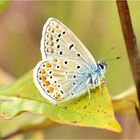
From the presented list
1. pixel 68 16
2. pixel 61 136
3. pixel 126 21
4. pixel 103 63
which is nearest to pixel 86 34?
pixel 68 16

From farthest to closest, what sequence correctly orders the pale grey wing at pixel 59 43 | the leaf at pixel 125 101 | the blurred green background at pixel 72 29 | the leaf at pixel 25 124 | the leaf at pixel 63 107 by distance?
1. the blurred green background at pixel 72 29
2. the leaf at pixel 25 124
3. the leaf at pixel 125 101
4. the pale grey wing at pixel 59 43
5. the leaf at pixel 63 107

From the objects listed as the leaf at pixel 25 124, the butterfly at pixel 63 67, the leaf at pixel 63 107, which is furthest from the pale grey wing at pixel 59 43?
the leaf at pixel 25 124

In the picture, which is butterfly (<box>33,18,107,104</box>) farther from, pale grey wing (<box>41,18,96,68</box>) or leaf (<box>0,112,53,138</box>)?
leaf (<box>0,112,53,138</box>)

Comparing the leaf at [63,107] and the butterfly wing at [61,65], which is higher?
the butterfly wing at [61,65]

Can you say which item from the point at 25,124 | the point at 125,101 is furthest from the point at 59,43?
the point at 25,124

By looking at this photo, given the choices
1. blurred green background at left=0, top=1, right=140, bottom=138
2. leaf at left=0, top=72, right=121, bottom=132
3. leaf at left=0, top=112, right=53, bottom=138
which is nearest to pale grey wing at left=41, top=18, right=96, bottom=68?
leaf at left=0, top=72, right=121, bottom=132

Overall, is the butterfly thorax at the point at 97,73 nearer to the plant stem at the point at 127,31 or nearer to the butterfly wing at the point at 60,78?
the butterfly wing at the point at 60,78
